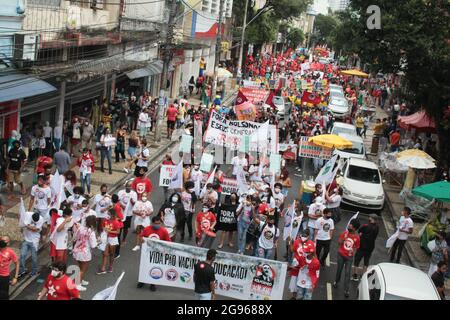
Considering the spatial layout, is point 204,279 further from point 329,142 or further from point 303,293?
point 329,142

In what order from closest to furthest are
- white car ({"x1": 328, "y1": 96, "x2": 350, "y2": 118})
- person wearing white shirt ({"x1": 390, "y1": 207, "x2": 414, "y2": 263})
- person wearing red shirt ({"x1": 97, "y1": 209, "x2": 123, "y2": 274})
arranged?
person wearing red shirt ({"x1": 97, "y1": 209, "x2": 123, "y2": 274}), person wearing white shirt ({"x1": 390, "y1": 207, "x2": 414, "y2": 263}), white car ({"x1": 328, "y1": 96, "x2": 350, "y2": 118})

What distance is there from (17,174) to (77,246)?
6.24 metres

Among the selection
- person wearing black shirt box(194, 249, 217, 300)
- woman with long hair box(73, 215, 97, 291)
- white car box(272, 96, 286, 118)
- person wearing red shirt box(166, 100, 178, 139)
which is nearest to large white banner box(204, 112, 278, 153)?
person wearing red shirt box(166, 100, 178, 139)

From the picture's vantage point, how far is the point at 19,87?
17.8m

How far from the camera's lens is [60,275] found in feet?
30.6

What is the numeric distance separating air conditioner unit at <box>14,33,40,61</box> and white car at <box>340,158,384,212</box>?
10.6 m

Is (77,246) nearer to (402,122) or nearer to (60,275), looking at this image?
(60,275)

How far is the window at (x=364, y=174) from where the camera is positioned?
21984mm

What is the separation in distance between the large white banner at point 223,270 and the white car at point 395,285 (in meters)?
1.61

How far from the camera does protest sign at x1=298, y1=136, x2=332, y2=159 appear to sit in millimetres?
24516

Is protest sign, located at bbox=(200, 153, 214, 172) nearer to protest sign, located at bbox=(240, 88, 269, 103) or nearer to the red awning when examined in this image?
the red awning

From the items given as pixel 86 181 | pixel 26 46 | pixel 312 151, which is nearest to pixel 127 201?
pixel 86 181

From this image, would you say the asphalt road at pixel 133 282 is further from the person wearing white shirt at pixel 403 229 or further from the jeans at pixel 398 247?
the person wearing white shirt at pixel 403 229

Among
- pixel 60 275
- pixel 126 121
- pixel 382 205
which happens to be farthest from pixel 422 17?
pixel 60 275
